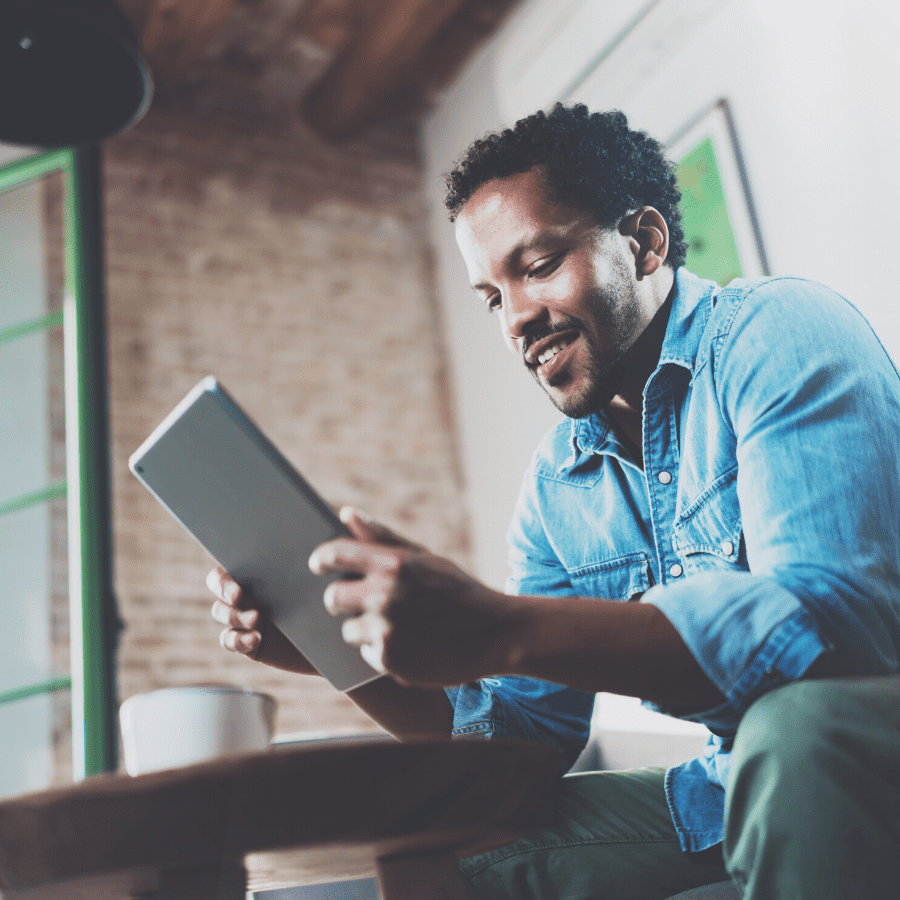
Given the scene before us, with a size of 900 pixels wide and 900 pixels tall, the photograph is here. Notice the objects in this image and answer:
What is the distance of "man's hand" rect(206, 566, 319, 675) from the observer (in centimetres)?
103

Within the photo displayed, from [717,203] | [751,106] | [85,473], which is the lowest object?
[85,473]

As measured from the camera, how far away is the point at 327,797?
0.70 m

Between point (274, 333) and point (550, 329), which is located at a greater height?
point (274, 333)

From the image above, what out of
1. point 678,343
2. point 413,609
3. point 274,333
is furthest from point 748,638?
point 274,333

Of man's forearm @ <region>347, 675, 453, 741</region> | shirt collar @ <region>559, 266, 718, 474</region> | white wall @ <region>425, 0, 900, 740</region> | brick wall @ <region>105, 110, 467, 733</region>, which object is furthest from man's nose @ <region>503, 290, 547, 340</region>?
brick wall @ <region>105, 110, 467, 733</region>

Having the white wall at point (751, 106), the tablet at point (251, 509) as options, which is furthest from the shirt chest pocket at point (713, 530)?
the white wall at point (751, 106)

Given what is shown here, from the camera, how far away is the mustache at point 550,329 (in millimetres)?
1291

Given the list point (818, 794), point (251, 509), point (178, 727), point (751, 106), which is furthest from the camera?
point (751, 106)

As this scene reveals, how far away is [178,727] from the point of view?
114 centimetres

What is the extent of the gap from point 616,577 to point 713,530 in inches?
7.8

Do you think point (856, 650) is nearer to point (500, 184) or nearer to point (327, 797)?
point (327, 797)

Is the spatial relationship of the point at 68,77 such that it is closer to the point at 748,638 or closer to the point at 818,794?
the point at 748,638

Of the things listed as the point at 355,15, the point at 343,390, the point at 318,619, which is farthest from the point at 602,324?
the point at 355,15

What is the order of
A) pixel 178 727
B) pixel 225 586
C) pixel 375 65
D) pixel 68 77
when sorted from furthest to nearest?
1. pixel 375 65
2. pixel 68 77
3. pixel 178 727
4. pixel 225 586
